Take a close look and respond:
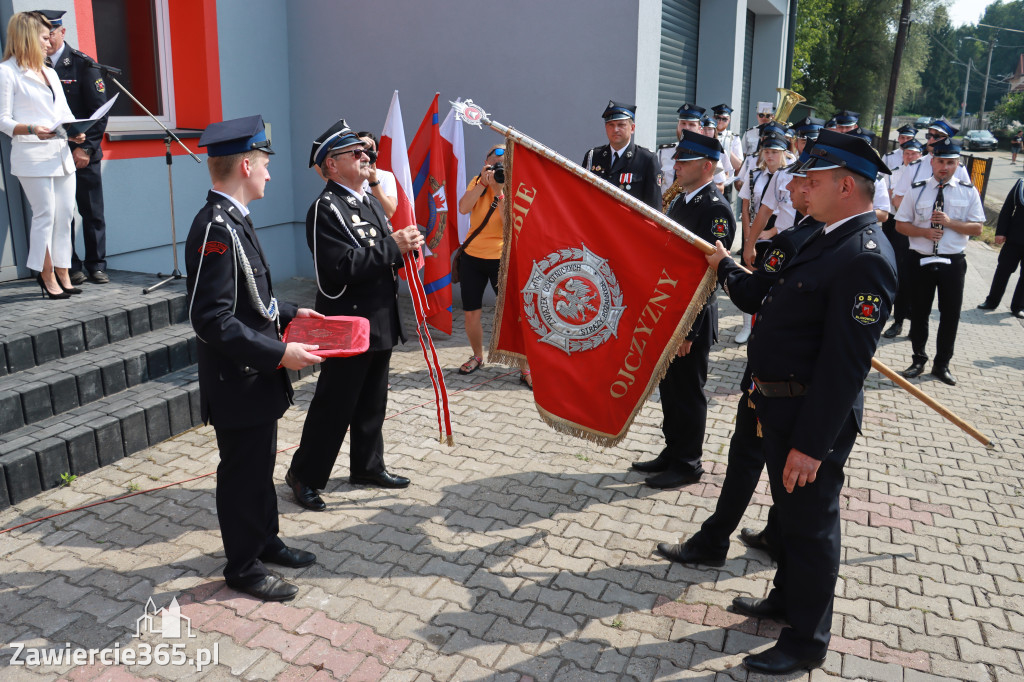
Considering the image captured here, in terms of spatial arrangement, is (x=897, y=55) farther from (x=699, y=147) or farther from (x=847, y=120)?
(x=699, y=147)

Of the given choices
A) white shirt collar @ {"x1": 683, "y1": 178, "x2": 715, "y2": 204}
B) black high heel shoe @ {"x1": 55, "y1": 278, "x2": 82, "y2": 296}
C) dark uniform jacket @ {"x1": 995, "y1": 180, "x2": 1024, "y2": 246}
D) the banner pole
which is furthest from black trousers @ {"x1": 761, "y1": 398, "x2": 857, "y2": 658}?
dark uniform jacket @ {"x1": 995, "y1": 180, "x2": 1024, "y2": 246}

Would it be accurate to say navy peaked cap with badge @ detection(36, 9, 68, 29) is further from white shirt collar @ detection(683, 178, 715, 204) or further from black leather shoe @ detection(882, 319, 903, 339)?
black leather shoe @ detection(882, 319, 903, 339)

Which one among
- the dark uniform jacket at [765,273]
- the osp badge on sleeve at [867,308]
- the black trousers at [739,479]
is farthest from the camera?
the black trousers at [739,479]

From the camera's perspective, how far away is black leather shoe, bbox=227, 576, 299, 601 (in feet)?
12.7

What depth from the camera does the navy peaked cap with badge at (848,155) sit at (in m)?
3.24

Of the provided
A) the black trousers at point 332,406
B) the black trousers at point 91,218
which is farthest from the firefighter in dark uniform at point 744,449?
the black trousers at point 91,218

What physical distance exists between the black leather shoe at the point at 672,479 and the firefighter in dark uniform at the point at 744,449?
0.72m

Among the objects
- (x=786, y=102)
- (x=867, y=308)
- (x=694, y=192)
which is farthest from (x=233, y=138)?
(x=786, y=102)

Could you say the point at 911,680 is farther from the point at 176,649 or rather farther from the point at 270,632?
the point at 176,649

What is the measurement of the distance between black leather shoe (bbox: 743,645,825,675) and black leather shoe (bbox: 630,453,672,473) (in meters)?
2.00

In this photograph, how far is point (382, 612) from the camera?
12.6 feet

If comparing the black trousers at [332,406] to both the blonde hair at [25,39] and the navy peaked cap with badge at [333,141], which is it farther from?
the blonde hair at [25,39]

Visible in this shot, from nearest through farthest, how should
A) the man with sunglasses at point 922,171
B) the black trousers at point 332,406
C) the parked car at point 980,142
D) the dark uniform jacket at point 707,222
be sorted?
the black trousers at point 332,406
the dark uniform jacket at point 707,222
the man with sunglasses at point 922,171
the parked car at point 980,142

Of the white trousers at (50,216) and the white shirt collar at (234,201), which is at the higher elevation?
the white shirt collar at (234,201)
